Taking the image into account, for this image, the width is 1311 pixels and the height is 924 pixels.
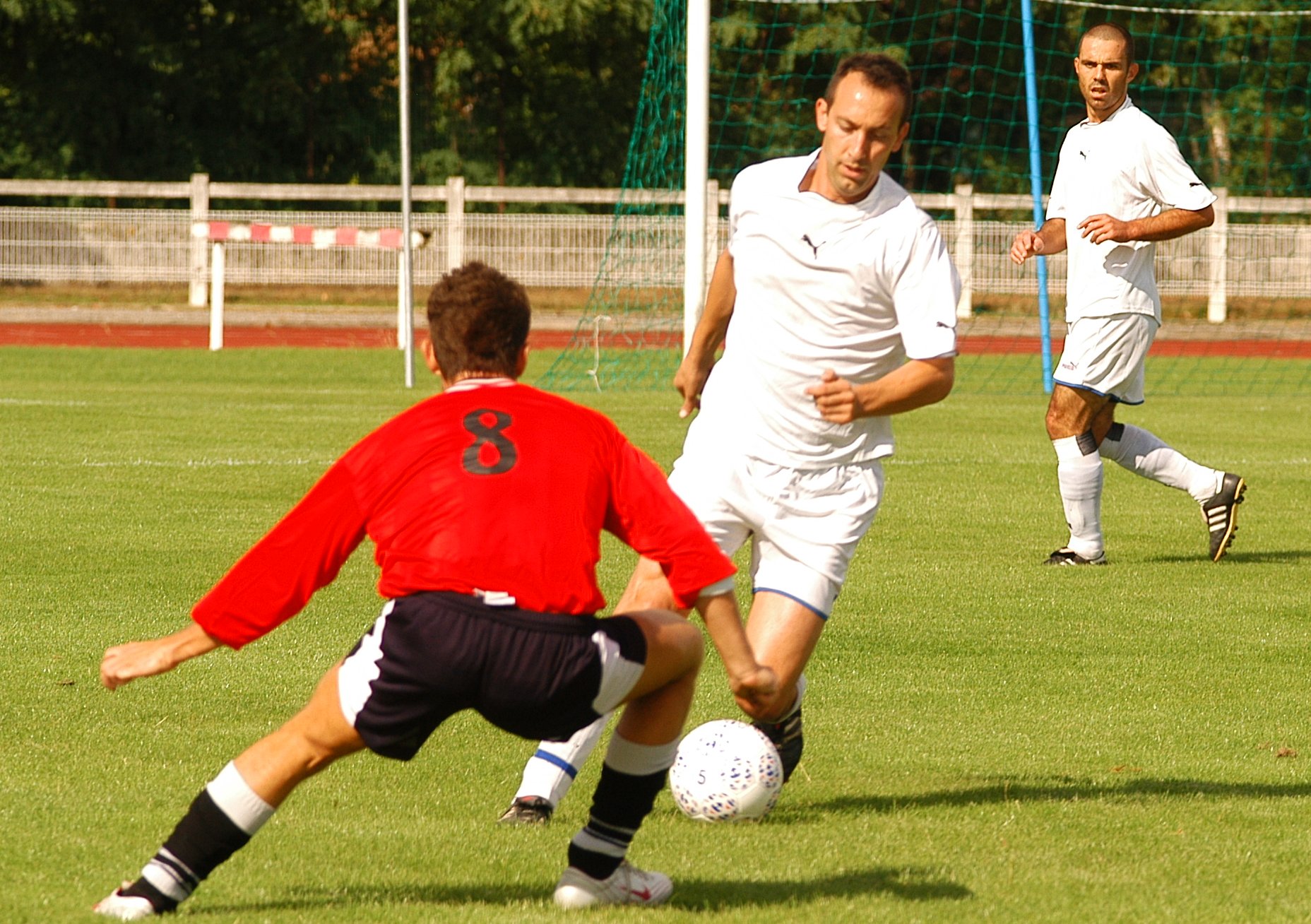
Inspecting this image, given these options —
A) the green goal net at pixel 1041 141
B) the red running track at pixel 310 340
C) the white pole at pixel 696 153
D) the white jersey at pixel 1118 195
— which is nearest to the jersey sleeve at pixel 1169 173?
the white jersey at pixel 1118 195

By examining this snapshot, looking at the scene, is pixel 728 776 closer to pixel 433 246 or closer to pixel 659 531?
pixel 659 531

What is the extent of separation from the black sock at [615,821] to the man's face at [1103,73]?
199 inches

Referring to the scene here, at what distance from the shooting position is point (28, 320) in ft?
90.9

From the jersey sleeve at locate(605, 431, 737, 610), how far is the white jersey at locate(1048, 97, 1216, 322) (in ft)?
16.2

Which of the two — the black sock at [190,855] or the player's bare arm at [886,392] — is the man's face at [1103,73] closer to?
the player's bare arm at [886,392]

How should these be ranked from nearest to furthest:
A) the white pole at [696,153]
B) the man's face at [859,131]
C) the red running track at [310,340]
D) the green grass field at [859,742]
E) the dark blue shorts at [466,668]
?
the dark blue shorts at [466,668]
the green grass field at [859,742]
the man's face at [859,131]
the white pole at [696,153]
the red running track at [310,340]

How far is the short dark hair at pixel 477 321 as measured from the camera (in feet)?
11.4

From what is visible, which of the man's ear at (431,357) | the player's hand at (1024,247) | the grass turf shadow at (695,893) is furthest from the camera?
the player's hand at (1024,247)

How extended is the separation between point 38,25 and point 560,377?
889 inches

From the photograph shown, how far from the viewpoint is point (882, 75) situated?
14.0 feet

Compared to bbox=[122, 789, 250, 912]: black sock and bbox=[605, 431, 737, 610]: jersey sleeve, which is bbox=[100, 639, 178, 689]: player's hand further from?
bbox=[605, 431, 737, 610]: jersey sleeve

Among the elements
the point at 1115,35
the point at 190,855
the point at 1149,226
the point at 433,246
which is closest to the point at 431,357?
the point at 190,855

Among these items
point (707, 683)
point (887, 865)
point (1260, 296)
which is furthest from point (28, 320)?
point (887, 865)

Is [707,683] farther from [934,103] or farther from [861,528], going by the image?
[934,103]
